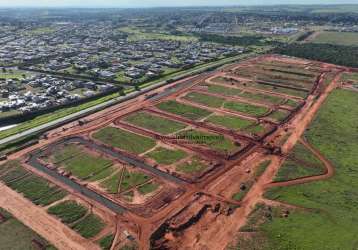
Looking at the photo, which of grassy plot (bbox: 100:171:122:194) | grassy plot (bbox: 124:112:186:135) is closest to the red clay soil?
grassy plot (bbox: 100:171:122:194)

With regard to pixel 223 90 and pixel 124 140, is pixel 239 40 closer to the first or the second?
pixel 223 90


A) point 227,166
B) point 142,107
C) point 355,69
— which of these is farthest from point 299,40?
point 227,166

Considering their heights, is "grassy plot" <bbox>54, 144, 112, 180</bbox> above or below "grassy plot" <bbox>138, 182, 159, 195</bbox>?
below

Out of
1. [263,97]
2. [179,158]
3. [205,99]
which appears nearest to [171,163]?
[179,158]

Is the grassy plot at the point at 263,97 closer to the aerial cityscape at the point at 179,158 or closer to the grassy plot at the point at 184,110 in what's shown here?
the aerial cityscape at the point at 179,158

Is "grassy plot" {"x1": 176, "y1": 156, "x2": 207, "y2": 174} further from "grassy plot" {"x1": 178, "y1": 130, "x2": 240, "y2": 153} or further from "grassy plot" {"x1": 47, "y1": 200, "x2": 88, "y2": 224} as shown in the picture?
"grassy plot" {"x1": 47, "y1": 200, "x2": 88, "y2": 224}

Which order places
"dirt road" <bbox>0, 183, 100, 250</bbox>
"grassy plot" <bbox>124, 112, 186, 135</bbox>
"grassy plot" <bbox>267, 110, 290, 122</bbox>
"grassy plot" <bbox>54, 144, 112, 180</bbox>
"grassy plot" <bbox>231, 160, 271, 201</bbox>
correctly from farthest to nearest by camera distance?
"grassy plot" <bbox>267, 110, 290, 122</bbox>
"grassy plot" <bbox>124, 112, 186, 135</bbox>
"grassy plot" <bbox>54, 144, 112, 180</bbox>
"grassy plot" <bbox>231, 160, 271, 201</bbox>
"dirt road" <bbox>0, 183, 100, 250</bbox>
